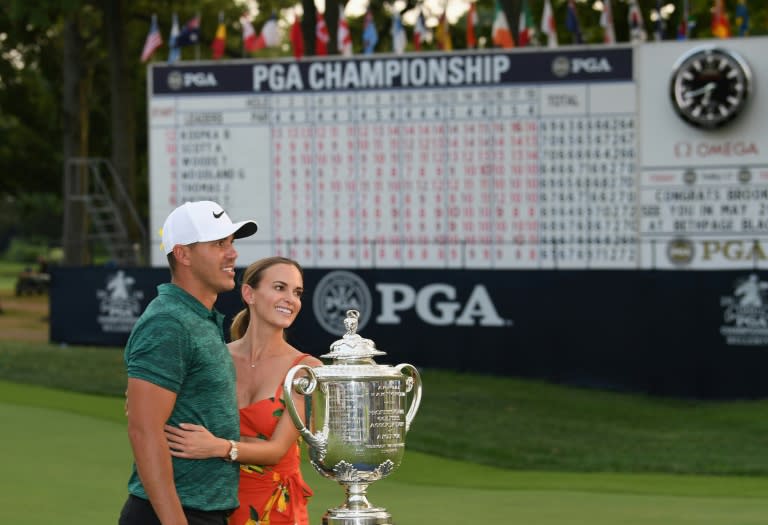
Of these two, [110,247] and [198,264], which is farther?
[110,247]

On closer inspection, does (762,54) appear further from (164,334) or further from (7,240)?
(7,240)

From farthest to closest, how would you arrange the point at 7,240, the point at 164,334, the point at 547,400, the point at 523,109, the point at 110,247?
1. the point at 7,240
2. the point at 110,247
3. the point at 523,109
4. the point at 547,400
5. the point at 164,334

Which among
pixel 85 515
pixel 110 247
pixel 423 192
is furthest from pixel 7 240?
pixel 85 515

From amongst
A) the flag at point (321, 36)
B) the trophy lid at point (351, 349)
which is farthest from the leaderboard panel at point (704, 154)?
the trophy lid at point (351, 349)

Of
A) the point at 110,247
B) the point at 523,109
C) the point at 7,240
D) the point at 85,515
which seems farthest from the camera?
the point at 7,240

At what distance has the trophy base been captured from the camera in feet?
16.3

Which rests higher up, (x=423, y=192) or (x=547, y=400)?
(x=423, y=192)

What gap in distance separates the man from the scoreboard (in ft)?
52.7

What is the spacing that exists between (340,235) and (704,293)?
17.3 ft

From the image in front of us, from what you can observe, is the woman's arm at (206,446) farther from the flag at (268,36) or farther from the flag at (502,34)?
the flag at (268,36)

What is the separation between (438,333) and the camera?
21.3 meters

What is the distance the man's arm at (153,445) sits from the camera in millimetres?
4379

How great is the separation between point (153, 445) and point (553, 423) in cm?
1340

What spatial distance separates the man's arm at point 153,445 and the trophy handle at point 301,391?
0.48m
